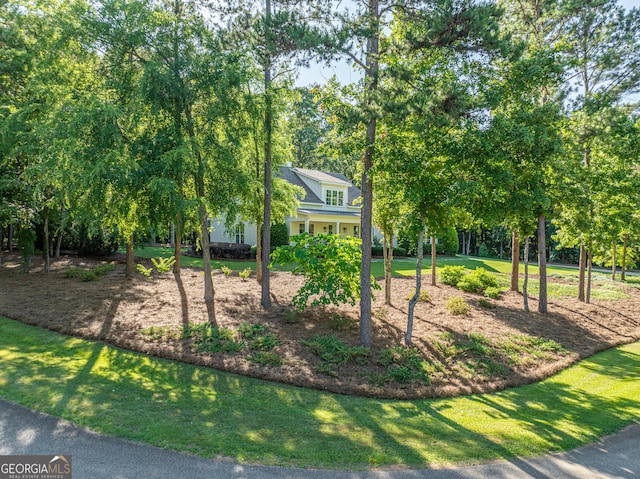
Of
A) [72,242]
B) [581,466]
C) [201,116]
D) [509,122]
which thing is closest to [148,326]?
[201,116]

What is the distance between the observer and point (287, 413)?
6262 millimetres

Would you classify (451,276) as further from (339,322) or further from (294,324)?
(294,324)

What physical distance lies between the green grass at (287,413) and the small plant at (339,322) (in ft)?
10.0

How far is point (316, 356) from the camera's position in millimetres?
8641

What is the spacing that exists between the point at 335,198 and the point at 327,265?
21.9 meters

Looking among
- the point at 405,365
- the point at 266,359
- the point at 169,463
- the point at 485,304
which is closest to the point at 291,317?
the point at 266,359

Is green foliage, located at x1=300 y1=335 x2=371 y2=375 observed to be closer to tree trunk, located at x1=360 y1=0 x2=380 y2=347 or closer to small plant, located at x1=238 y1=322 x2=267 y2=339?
tree trunk, located at x1=360 y1=0 x2=380 y2=347

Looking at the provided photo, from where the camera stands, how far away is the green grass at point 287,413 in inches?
205

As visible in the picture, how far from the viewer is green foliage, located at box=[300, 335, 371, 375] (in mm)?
8234

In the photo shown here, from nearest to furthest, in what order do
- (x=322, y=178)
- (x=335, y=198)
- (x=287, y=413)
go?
(x=287, y=413) < (x=322, y=178) < (x=335, y=198)

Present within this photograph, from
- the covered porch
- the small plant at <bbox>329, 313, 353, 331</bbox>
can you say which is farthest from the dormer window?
the small plant at <bbox>329, 313, 353, 331</bbox>

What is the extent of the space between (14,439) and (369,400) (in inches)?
213

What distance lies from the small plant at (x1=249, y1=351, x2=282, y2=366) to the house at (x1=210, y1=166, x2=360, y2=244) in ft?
60.4

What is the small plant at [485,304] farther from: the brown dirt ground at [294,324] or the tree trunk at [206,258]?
the tree trunk at [206,258]
